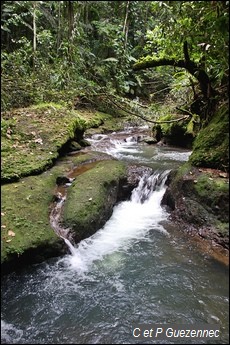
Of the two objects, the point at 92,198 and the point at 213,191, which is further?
the point at 92,198

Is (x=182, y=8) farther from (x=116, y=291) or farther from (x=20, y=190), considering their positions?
(x=116, y=291)

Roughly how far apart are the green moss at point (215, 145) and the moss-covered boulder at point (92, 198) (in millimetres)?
1879

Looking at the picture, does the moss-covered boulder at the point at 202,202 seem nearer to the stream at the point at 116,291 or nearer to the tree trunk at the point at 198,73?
the stream at the point at 116,291

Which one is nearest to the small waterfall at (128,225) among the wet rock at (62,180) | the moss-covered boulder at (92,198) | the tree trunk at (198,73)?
the moss-covered boulder at (92,198)

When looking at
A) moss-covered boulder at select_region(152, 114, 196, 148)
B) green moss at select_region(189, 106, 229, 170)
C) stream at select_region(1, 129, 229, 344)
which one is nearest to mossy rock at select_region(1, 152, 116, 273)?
stream at select_region(1, 129, 229, 344)

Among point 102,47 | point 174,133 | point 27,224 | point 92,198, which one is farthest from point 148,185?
point 102,47

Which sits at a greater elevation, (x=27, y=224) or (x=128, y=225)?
(x=27, y=224)

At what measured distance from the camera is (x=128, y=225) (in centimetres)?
628

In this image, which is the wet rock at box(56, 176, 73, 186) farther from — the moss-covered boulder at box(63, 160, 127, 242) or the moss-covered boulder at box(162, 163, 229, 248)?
the moss-covered boulder at box(162, 163, 229, 248)

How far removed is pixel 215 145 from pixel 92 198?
9.02 ft

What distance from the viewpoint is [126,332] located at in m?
3.56

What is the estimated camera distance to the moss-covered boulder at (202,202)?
17.1 feet

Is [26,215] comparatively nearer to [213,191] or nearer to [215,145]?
[213,191]

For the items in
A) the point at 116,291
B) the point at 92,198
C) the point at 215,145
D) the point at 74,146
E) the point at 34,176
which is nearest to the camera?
the point at 116,291
